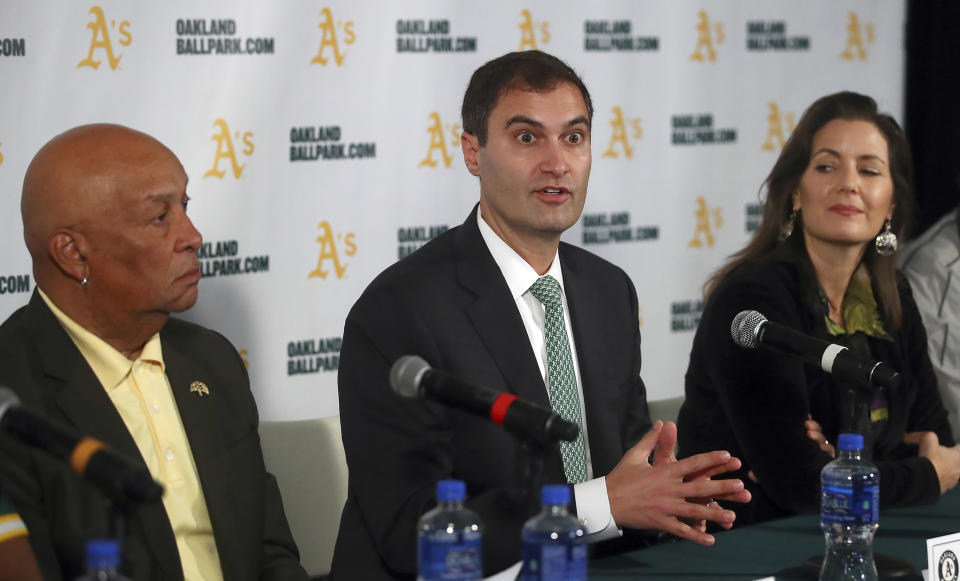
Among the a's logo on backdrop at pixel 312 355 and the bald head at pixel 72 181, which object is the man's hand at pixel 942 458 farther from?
the bald head at pixel 72 181

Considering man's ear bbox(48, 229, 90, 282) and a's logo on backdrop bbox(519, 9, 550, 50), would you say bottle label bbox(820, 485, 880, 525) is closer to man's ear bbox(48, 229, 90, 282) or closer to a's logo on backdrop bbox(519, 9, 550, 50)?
man's ear bbox(48, 229, 90, 282)

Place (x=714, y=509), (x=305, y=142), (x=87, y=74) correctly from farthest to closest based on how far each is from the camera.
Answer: (x=305, y=142)
(x=87, y=74)
(x=714, y=509)

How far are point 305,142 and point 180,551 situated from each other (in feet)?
5.54

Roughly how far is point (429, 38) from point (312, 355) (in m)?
1.10

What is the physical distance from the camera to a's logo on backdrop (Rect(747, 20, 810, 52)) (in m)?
4.81

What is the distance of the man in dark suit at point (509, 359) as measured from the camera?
2.26 m

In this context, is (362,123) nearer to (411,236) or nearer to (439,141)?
(439,141)

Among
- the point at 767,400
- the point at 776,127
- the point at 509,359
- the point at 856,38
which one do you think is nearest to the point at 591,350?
the point at 509,359

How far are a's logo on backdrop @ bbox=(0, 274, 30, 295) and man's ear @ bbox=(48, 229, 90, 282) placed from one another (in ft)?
3.57

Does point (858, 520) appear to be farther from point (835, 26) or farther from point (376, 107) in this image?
point (835, 26)

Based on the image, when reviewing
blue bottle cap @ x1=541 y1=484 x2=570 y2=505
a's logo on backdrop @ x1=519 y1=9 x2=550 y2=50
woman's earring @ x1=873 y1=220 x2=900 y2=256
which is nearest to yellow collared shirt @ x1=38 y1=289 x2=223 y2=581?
blue bottle cap @ x1=541 y1=484 x2=570 y2=505

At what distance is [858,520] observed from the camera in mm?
2281

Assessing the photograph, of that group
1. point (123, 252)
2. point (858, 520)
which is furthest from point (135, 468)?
point (858, 520)

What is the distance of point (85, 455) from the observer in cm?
147
